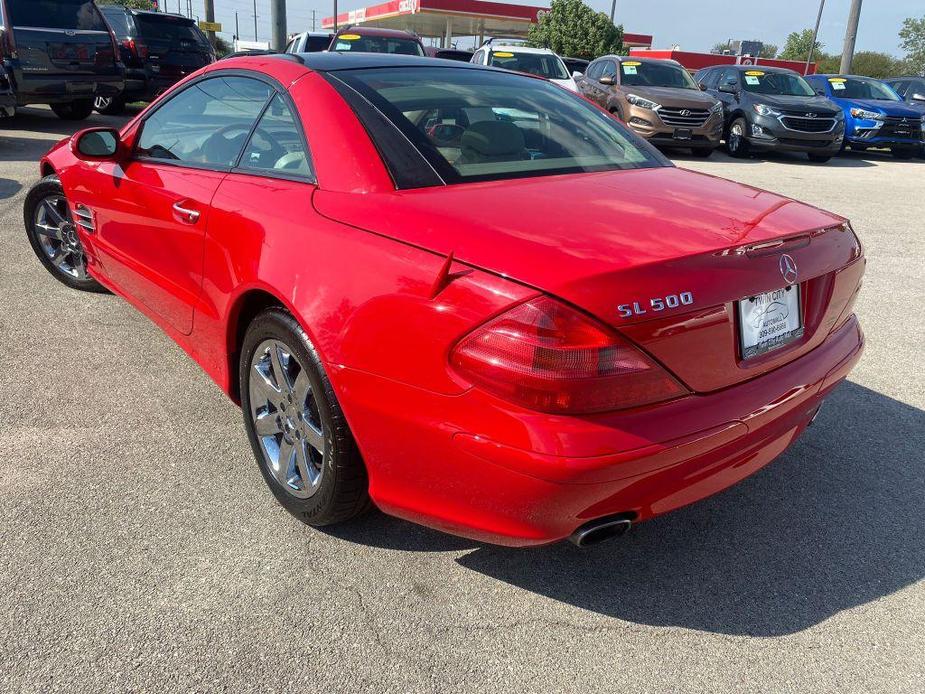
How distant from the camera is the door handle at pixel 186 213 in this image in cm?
290

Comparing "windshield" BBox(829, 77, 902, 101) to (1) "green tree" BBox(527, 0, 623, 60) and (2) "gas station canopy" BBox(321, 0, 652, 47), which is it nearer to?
(2) "gas station canopy" BBox(321, 0, 652, 47)

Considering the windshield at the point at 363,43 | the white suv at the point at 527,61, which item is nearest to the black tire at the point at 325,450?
the windshield at the point at 363,43

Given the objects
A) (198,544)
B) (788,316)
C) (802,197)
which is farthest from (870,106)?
(198,544)

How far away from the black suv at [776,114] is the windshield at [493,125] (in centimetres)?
1124

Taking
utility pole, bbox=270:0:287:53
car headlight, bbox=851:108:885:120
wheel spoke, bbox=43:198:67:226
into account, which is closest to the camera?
wheel spoke, bbox=43:198:67:226

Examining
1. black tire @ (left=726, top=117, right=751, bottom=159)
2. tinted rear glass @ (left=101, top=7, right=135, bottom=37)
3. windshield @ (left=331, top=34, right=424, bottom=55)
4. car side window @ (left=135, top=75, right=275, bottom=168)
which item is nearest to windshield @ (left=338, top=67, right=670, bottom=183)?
car side window @ (left=135, top=75, right=275, bottom=168)

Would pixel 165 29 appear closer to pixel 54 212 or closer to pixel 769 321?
pixel 54 212

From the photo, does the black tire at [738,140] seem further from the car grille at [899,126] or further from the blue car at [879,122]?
the car grille at [899,126]

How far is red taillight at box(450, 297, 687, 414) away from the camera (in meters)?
1.80

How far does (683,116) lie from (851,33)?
14097 millimetres

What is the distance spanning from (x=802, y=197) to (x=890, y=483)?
768 centimetres

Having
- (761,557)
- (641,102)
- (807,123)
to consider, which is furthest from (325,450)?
(807,123)

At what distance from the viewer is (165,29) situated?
14.1 m

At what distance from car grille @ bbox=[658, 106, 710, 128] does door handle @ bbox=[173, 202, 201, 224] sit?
10960 millimetres
